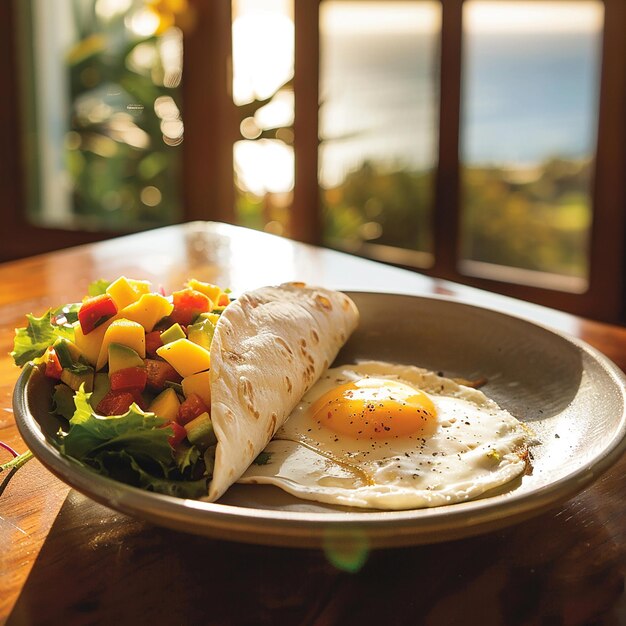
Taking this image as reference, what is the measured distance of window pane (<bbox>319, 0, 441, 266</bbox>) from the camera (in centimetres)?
480

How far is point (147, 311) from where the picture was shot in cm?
139

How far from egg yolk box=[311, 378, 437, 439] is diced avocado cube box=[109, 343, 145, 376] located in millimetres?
363

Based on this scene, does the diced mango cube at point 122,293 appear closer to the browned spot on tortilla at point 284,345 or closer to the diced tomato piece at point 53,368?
the diced tomato piece at point 53,368

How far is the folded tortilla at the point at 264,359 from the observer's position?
3.99ft

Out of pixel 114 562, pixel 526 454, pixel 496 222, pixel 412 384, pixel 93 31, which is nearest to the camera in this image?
pixel 114 562

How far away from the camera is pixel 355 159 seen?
17.0ft

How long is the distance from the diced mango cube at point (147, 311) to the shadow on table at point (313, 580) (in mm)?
356

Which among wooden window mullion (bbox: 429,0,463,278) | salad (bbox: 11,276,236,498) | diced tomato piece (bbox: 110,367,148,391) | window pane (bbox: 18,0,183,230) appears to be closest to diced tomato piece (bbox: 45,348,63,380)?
salad (bbox: 11,276,236,498)

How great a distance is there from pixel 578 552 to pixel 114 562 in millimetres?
623

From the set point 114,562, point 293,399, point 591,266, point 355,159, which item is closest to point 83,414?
point 114,562

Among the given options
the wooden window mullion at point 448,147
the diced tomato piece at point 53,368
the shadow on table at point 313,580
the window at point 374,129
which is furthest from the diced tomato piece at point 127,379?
the wooden window mullion at point 448,147

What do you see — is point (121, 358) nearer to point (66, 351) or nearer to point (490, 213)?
point (66, 351)

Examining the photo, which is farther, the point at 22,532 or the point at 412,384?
the point at 412,384

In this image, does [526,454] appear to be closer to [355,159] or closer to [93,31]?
[355,159]
